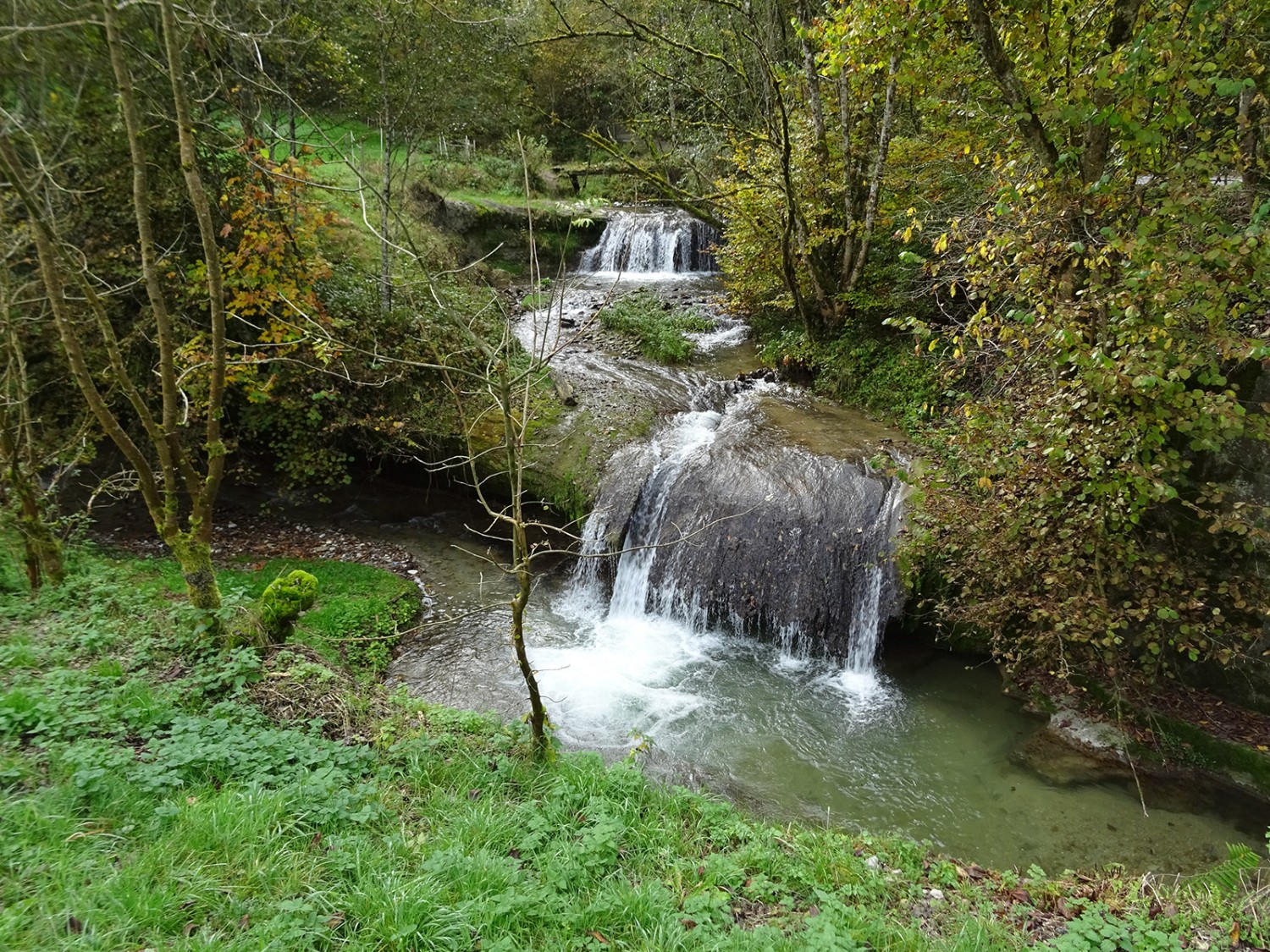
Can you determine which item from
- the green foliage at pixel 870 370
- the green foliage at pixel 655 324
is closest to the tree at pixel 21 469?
the green foliage at pixel 655 324

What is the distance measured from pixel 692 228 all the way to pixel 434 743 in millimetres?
17358

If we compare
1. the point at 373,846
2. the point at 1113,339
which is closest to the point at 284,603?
the point at 373,846

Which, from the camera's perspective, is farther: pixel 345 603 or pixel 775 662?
pixel 775 662

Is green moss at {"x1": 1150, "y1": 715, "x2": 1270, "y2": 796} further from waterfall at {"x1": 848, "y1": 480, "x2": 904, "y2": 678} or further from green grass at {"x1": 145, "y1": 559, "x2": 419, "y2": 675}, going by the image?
green grass at {"x1": 145, "y1": 559, "x2": 419, "y2": 675}

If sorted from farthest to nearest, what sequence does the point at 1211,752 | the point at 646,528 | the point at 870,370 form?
1. the point at 870,370
2. the point at 646,528
3. the point at 1211,752

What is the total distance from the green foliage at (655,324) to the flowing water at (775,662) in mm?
2451

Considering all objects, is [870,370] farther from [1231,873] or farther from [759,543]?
[1231,873]

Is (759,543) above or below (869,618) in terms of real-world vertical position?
above

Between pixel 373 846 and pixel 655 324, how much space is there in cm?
1182

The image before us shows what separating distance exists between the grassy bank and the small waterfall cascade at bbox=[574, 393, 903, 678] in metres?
3.08

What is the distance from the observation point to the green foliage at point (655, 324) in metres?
12.8

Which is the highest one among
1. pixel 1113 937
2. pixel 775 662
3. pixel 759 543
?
pixel 759 543

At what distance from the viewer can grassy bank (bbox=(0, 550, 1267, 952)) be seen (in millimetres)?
2617

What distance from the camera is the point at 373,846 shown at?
3.14 meters
